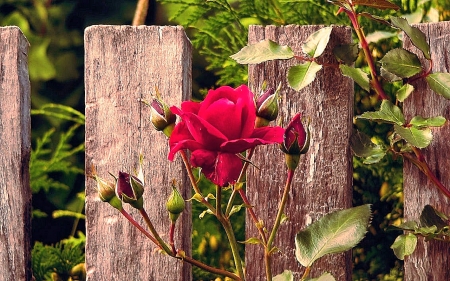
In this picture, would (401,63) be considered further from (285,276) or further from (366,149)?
(285,276)

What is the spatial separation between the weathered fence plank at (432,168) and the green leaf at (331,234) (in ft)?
0.58

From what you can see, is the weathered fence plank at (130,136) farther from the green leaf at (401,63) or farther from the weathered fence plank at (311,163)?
the green leaf at (401,63)

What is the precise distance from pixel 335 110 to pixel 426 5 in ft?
1.75

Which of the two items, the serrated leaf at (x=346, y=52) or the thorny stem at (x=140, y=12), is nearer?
the serrated leaf at (x=346, y=52)

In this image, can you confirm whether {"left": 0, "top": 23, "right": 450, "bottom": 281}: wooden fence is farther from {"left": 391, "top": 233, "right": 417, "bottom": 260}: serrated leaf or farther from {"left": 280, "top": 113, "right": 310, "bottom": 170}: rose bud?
{"left": 280, "top": 113, "right": 310, "bottom": 170}: rose bud

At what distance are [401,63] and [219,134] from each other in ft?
1.45

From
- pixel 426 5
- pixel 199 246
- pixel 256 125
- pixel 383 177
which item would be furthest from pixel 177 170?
pixel 426 5

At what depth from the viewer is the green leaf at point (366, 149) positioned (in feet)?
4.55

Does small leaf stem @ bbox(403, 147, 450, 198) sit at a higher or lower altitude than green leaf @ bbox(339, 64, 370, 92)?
lower

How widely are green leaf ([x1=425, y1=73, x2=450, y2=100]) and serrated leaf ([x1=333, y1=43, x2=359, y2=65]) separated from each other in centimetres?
14

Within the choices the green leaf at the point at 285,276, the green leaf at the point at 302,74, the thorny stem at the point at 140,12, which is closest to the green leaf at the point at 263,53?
the green leaf at the point at 302,74

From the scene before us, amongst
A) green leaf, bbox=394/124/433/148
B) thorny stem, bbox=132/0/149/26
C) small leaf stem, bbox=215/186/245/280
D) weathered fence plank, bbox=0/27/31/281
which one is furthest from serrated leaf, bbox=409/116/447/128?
thorny stem, bbox=132/0/149/26

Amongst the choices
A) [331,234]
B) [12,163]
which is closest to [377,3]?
[331,234]

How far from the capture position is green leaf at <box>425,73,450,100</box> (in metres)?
1.35
